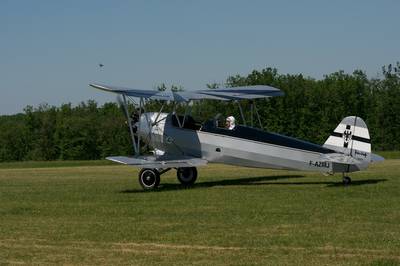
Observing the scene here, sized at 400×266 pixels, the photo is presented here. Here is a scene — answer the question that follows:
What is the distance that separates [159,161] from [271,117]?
50324mm

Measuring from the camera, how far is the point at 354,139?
56.6 ft

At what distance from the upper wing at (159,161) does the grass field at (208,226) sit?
78 centimetres

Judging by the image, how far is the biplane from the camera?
57.0 ft

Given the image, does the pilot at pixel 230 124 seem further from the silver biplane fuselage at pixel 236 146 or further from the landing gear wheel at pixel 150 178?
the landing gear wheel at pixel 150 178

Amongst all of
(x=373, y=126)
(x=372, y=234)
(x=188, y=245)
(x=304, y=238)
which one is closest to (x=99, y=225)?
(x=188, y=245)

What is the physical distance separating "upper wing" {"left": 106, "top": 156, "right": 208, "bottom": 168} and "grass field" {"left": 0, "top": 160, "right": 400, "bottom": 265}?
2.56 feet

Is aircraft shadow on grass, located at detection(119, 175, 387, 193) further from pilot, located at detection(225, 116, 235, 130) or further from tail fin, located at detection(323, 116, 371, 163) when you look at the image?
pilot, located at detection(225, 116, 235, 130)

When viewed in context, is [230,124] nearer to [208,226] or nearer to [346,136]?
[346,136]

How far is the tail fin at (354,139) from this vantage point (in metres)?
17.2

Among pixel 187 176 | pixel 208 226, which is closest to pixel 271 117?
pixel 187 176

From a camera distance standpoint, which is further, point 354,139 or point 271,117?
point 271,117

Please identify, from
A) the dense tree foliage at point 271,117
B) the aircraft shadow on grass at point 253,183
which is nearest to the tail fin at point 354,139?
the aircraft shadow on grass at point 253,183

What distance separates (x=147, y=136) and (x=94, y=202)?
17.6 ft

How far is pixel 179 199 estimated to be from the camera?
51.6 ft
